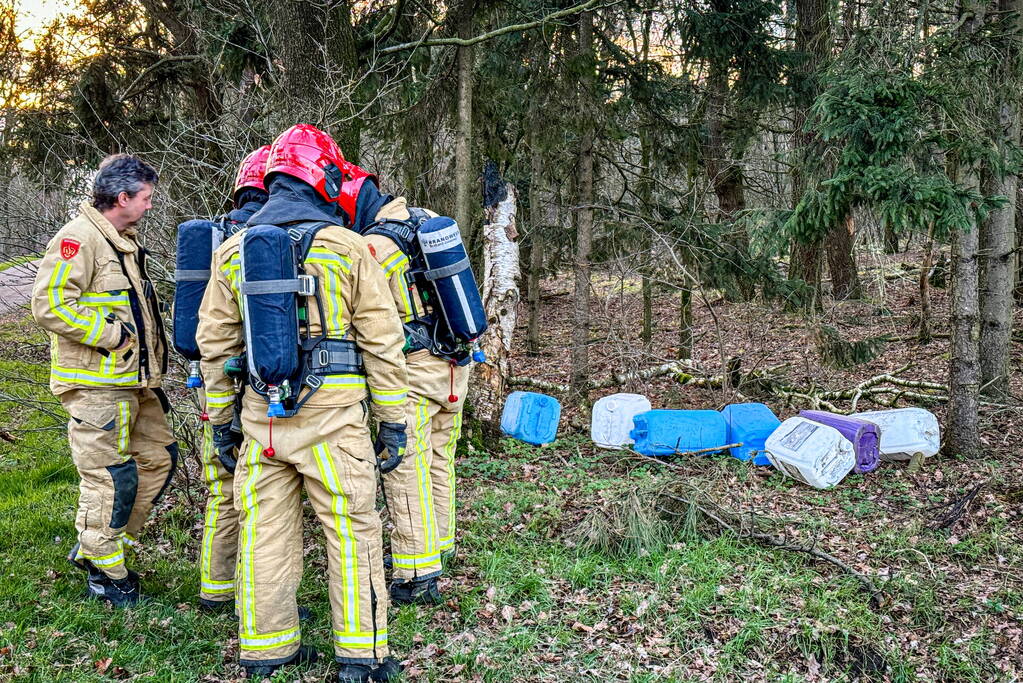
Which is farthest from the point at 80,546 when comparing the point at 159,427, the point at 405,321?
the point at 405,321

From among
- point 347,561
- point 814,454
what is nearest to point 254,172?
point 347,561

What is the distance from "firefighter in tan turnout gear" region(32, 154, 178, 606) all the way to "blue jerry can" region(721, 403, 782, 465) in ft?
16.3

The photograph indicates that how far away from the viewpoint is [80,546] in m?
4.27

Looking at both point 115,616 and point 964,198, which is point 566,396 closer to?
point 964,198

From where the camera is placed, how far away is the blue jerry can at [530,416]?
308 inches

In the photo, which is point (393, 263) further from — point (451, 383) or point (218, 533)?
point (218, 533)

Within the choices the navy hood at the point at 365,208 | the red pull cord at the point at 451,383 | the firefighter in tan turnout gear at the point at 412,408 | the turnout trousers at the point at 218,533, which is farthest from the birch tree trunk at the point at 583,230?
the turnout trousers at the point at 218,533

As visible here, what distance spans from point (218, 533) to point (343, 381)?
4.59 ft

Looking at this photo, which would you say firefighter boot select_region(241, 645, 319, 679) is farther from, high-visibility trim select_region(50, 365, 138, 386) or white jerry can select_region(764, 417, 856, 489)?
white jerry can select_region(764, 417, 856, 489)

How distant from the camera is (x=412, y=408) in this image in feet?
14.9

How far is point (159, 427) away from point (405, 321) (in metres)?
1.54

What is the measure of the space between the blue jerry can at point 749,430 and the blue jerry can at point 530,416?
166 cm

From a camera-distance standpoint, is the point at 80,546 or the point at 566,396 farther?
the point at 566,396

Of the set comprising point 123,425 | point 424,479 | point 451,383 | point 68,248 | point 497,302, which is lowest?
point 424,479
